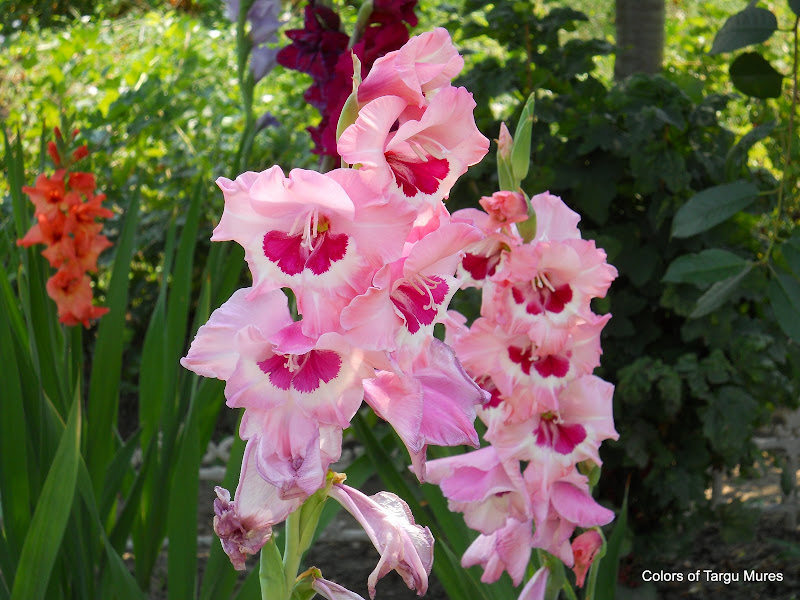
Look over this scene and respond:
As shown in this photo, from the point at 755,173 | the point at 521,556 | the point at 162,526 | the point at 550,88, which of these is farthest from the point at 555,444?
the point at 755,173

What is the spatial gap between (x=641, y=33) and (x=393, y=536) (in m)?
2.27

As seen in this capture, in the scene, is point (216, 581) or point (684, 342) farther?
point (684, 342)

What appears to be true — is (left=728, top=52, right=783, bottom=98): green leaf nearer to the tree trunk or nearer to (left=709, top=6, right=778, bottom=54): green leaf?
(left=709, top=6, right=778, bottom=54): green leaf

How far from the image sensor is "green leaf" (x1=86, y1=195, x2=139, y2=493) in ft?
5.30

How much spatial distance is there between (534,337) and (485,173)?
1.27m

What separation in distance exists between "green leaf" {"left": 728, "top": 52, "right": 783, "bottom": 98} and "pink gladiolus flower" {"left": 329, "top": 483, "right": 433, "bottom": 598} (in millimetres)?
1221

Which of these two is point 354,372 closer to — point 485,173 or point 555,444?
point 555,444

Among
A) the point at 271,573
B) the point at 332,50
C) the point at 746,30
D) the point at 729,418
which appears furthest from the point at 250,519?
the point at 729,418

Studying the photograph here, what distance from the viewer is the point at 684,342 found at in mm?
2211

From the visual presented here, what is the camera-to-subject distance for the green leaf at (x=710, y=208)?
155cm

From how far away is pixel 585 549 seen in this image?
114 cm

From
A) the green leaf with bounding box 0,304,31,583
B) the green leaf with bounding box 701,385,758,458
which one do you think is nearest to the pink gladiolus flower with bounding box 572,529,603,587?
the green leaf with bounding box 0,304,31,583

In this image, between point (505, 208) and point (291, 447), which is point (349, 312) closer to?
point (291, 447)

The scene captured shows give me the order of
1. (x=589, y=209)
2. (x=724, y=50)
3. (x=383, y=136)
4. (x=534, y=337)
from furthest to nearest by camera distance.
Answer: (x=589, y=209), (x=724, y=50), (x=534, y=337), (x=383, y=136)
